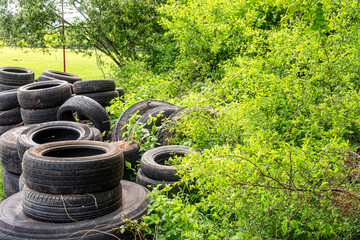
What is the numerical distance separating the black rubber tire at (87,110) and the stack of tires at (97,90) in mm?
1250

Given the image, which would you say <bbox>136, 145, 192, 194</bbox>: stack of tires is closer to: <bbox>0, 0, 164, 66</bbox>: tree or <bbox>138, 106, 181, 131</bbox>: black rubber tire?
<bbox>138, 106, 181, 131</bbox>: black rubber tire

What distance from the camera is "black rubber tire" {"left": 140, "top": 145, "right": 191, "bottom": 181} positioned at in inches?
181

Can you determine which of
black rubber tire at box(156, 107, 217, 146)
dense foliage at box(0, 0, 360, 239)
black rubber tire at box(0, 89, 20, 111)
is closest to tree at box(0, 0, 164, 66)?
dense foliage at box(0, 0, 360, 239)

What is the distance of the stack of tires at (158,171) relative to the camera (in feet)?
15.0

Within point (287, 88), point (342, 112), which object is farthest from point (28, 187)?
point (342, 112)

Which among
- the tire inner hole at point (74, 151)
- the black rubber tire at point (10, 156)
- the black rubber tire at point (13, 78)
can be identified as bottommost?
the black rubber tire at point (10, 156)

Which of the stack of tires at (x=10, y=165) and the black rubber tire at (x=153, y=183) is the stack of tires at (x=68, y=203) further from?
the stack of tires at (x=10, y=165)

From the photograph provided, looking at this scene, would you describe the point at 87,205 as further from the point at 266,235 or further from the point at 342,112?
the point at 342,112

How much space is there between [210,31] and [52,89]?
16.6 ft

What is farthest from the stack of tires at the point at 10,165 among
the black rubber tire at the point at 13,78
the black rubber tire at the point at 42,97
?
the black rubber tire at the point at 13,78

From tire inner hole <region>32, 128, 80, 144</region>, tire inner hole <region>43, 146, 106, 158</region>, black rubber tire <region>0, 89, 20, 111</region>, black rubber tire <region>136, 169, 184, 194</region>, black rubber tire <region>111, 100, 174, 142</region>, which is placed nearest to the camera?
tire inner hole <region>43, 146, 106, 158</region>

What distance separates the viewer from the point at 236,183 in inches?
117

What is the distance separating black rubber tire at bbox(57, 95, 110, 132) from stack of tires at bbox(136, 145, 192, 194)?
204 centimetres

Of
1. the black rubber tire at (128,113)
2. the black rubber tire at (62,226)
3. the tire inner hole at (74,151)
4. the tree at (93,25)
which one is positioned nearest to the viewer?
the black rubber tire at (62,226)
